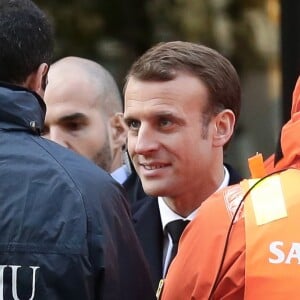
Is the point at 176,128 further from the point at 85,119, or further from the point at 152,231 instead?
the point at 85,119

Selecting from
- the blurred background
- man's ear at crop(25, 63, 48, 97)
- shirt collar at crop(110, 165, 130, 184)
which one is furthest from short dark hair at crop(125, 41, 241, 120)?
the blurred background

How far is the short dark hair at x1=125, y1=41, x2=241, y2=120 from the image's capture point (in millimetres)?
3527

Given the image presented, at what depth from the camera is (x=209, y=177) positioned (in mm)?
3594

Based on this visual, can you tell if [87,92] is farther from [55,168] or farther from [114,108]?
[55,168]

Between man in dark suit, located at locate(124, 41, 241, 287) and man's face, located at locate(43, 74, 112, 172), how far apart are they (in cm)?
70

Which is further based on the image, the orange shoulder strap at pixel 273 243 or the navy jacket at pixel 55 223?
the navy jacket at pixel 55 223

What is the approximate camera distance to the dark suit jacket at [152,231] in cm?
363

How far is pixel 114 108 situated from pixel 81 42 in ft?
20.9

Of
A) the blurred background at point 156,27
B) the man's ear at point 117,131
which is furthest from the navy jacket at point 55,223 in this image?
the blurred background at point 156,27

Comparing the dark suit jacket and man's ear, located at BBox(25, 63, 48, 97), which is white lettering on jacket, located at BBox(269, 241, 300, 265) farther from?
the dark suit jacket

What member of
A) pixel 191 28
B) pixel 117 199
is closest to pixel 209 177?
pixel 117 199

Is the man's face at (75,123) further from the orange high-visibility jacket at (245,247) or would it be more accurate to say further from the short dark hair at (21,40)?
the orange high-visibility jacket at (245,247)

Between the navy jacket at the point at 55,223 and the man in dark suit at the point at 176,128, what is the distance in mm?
509

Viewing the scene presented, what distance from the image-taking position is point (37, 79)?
2994 millimetres
